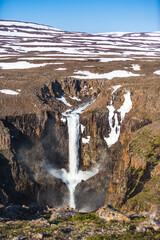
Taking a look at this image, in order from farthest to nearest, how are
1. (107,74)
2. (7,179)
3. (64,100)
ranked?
(107,74)
(64,100)
(7,179)

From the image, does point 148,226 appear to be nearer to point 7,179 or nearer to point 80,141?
point 7,179

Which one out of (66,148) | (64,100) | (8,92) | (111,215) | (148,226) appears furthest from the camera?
(64,100)

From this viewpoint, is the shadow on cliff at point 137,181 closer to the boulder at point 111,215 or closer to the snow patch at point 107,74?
the boulder at point 111,215

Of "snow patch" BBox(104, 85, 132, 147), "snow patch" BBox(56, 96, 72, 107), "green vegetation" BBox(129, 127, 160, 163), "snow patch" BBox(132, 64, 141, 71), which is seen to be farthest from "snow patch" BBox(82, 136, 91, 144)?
"snow patch" BBox(132, 64, 141, 71)

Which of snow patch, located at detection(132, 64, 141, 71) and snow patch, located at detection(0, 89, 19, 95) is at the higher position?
snow patch, located at detection(132, 64, 141, 71)

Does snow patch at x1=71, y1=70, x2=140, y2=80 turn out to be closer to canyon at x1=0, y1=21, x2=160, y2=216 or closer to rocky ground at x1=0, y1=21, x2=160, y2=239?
rocky ground at x1=0, y1=21, x2=160, y2=239

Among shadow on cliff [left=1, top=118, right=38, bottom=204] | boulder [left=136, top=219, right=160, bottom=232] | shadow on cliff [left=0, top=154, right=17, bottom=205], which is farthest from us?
shadow on cliff [left=1, top=118, right=38, bottom=204]

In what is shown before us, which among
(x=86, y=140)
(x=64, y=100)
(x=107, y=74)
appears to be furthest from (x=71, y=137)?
(x=107, y=74)

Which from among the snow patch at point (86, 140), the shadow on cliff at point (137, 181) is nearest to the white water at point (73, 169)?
the snow patch at point (86, 140)
